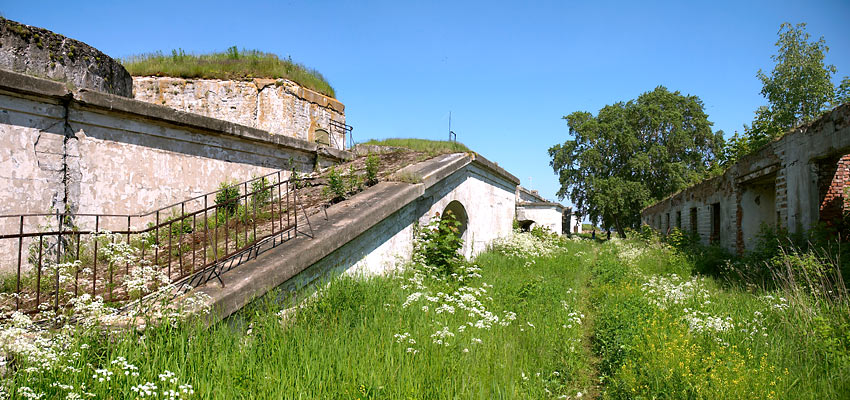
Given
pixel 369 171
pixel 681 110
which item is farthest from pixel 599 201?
pixel 369 171

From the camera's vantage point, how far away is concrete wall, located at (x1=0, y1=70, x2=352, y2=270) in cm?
452

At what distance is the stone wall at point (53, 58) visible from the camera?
4.85m

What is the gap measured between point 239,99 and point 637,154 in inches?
1119

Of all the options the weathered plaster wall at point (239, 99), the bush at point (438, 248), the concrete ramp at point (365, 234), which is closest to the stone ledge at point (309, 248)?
the concrete ramp at point (365, 234)

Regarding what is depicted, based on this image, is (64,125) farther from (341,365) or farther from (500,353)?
(500,353)

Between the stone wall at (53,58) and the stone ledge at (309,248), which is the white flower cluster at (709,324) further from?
the stone wall at (53,58)

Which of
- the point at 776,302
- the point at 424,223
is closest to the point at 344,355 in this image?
the point at 424,223

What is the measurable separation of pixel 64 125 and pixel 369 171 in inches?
157

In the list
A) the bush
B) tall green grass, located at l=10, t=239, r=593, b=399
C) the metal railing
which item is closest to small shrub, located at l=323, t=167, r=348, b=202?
the metal railing

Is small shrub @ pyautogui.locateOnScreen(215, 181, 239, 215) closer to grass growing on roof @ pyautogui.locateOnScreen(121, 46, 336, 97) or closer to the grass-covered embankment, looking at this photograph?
the grass-covered embankment

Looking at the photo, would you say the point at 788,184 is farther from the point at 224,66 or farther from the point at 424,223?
the point at 224,66

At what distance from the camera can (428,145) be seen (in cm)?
1206

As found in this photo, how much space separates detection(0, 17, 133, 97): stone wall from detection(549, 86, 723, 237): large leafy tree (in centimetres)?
3124

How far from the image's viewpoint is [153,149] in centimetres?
588
